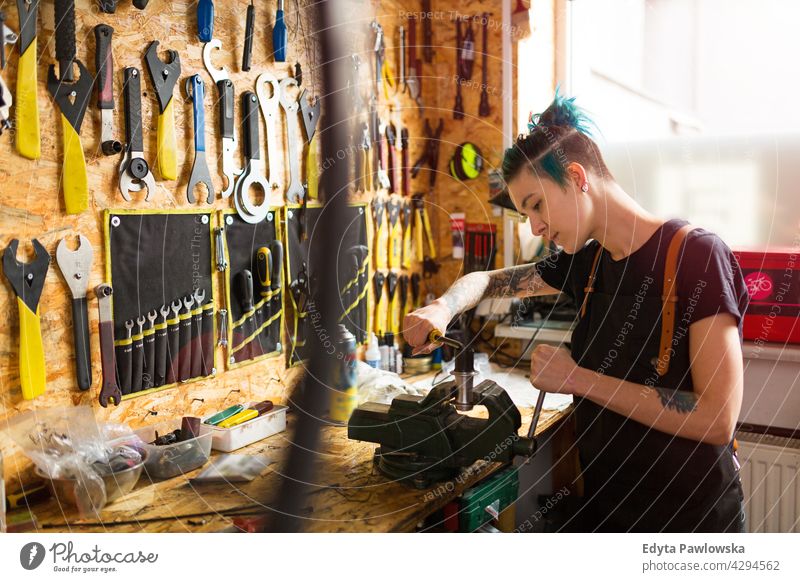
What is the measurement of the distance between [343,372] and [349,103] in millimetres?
845

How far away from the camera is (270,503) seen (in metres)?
1.29

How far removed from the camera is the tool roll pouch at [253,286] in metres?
1.68

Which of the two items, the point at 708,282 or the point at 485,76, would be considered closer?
the point at 708,282

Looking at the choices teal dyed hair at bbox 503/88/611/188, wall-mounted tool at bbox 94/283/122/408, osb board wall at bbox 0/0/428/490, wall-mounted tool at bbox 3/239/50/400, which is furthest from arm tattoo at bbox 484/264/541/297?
wall-mounted tool at bbox 3/239/50/400

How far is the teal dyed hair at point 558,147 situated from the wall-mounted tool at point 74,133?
0.88 meters

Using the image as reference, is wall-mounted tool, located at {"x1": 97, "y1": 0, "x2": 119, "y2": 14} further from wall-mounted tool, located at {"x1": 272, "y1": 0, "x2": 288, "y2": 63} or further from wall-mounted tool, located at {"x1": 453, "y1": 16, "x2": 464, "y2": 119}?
wall-mounted tool, located at {"x1": 453, "y1": 16, "x2": 464, "y2": 119}

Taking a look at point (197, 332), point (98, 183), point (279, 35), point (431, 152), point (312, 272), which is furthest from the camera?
point (431, 152)

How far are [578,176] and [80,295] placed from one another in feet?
3.44

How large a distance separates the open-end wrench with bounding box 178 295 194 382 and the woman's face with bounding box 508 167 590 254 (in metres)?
0.81

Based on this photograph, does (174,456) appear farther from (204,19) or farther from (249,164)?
(204,19)

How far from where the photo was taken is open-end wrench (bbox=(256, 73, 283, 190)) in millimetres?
1706

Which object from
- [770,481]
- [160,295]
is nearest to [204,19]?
[160,295]

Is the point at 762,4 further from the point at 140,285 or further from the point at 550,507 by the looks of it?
the point at 140,285

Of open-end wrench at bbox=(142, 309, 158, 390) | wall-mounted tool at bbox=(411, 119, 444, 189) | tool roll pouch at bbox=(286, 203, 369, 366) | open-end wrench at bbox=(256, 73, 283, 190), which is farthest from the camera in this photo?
wall-mounted tool at bbox=(411, 119, 444, 189)
